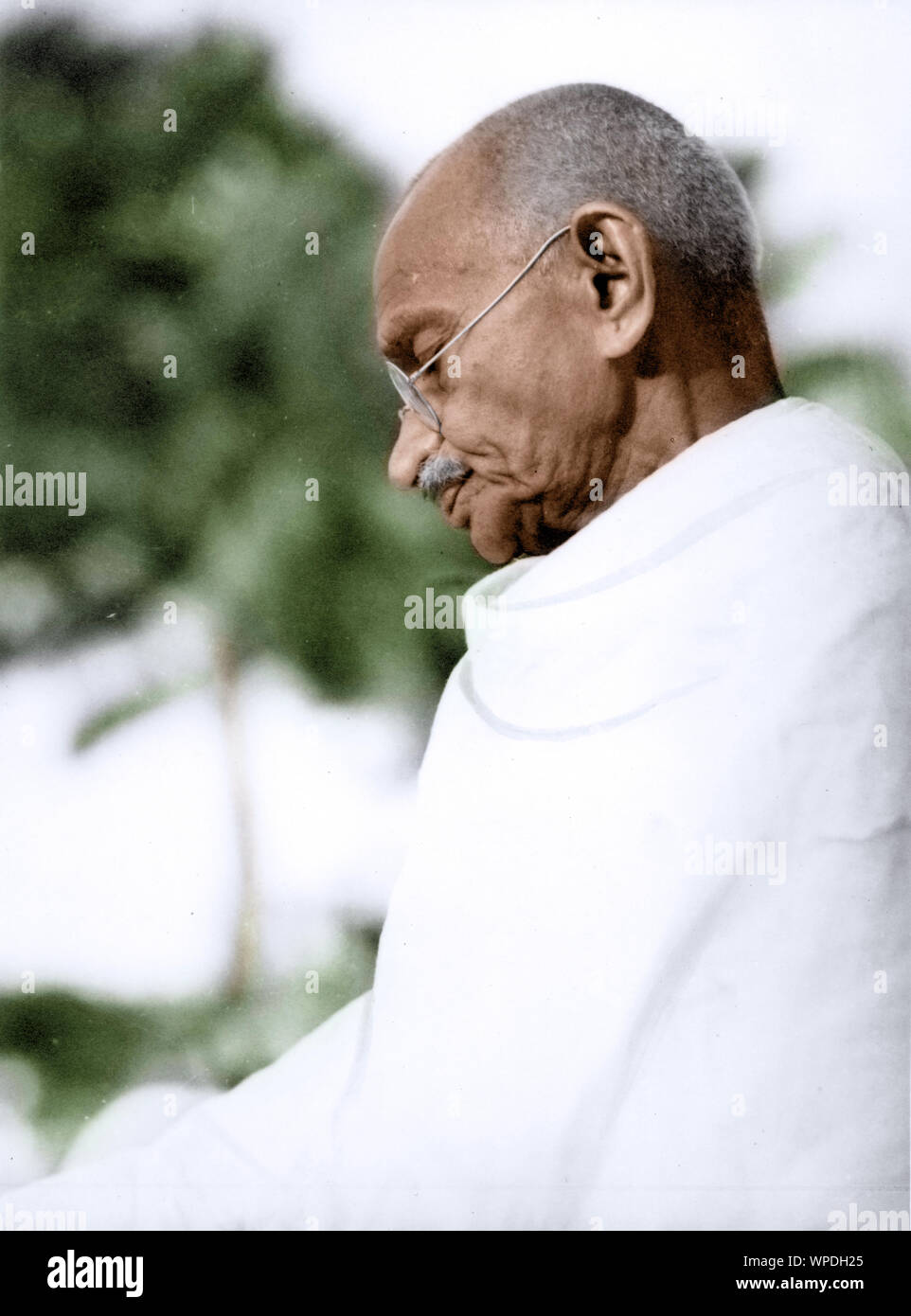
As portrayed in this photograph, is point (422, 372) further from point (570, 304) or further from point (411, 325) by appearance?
point (570, 304)

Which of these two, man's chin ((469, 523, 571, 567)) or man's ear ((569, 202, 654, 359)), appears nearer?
man's ear ((569, 202, 654, 359))

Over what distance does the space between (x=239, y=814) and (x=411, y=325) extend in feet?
2.31

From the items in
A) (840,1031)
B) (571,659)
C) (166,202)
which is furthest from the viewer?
(166,202)

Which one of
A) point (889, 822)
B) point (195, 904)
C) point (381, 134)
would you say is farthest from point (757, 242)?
point (195, 904)

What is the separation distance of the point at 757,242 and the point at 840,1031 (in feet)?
3.39

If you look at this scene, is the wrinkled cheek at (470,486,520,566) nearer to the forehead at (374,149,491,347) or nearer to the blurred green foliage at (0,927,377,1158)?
the forehead at (374,149,491,347)

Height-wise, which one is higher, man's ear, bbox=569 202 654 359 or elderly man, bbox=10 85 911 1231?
man's ear, bbox=569 202 654 359

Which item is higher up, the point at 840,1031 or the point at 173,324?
the point at 173,324

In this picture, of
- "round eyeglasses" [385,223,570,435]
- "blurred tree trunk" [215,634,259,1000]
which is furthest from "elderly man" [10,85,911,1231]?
"blurred tree trunk" [215,634,259,1000]

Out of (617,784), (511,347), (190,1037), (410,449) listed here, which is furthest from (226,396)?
(190,1037)

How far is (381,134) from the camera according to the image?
1871 mm

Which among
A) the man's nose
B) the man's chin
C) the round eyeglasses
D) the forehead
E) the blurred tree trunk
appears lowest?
the blurred tree trunk

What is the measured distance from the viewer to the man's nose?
71.9 inches
